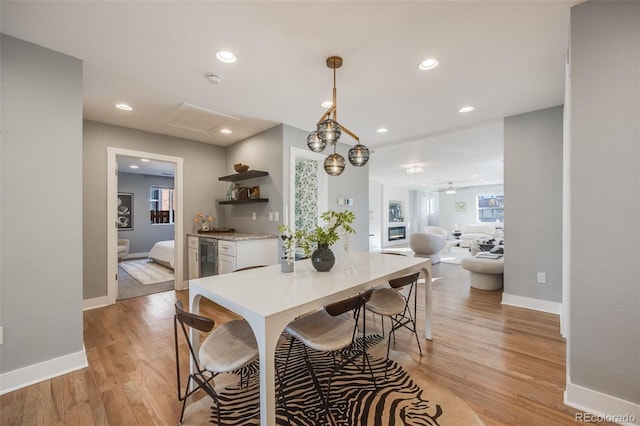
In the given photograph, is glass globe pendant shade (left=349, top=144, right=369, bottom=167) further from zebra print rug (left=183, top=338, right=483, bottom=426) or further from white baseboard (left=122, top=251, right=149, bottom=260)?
white baseboard (left=122, top=251, right=149, bottom=260)

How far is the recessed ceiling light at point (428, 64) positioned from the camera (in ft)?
7.57

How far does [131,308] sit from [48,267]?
1800 mm

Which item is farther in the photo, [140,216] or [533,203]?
[140,216]

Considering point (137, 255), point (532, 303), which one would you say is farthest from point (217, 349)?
point (137, 255)

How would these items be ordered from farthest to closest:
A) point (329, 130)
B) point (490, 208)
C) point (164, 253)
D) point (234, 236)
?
point (490, 208)
point (164, 253)
point (234, 236)
point (329, 130)

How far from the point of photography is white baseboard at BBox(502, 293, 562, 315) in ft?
10.8

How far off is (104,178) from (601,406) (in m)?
5.59

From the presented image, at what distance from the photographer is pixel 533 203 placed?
136 inches

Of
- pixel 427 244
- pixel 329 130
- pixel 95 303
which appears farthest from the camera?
pixel 427 244

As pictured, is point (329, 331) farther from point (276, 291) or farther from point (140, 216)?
point (140, 216)

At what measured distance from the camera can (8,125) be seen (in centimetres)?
192

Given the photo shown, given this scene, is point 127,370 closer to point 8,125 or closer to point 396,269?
point 8,125

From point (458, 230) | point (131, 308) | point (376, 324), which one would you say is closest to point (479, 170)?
point (458, 230)

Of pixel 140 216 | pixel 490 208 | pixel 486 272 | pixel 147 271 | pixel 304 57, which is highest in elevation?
pixel 304 57
